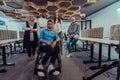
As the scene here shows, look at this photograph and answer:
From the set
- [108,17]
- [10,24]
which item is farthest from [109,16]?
[10,24]

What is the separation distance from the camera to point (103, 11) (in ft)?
29.2

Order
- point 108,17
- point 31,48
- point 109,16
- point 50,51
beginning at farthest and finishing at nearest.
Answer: point 108,17 < point 109,16 < point 31,48 < point 50,51

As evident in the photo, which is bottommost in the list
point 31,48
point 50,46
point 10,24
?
point 31,48

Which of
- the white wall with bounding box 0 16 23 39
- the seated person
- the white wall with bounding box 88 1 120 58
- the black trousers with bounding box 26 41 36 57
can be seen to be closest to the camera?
the seated person

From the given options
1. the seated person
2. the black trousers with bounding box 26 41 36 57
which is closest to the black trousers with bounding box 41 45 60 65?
the seated person

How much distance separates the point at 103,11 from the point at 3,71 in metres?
7.29

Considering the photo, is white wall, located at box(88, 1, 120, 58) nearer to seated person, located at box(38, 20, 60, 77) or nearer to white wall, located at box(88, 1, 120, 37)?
white wall, located at box(88, 1, 120, 37)

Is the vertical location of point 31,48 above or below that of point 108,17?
below

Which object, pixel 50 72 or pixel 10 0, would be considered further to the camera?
pixel 10 0

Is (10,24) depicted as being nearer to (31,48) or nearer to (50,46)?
(31,48)

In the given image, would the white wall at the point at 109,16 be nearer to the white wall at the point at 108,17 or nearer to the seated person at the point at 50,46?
the white wall at the point at 108,17

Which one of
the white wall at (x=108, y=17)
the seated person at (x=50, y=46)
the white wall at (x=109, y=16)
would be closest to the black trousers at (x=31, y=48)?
the seated person at (x=50, y=46)

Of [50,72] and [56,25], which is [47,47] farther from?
[56,25]

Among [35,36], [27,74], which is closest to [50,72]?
[27,74]
